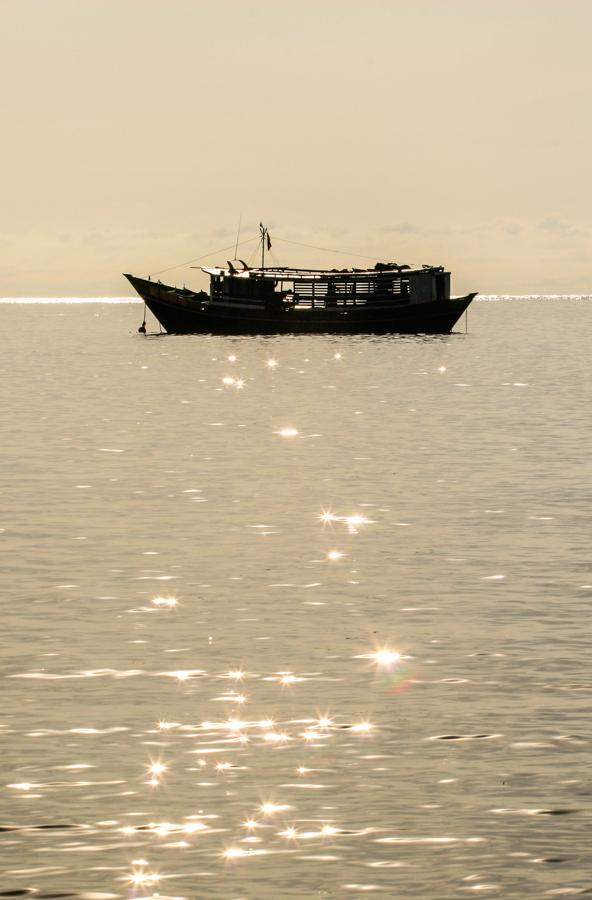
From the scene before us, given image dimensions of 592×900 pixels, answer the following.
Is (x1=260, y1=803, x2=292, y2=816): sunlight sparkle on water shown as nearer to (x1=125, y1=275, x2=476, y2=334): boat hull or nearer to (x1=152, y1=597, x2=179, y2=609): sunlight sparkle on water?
(x1=152, y1=597, x2=179, y2=609): sunlight sparkle on water

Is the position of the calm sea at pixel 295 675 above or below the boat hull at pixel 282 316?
below

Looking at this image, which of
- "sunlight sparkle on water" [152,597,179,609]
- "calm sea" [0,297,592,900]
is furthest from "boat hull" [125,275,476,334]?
"sunlight sparkle on water" [152,597,179,609]

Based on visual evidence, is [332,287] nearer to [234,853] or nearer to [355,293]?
[355,293]

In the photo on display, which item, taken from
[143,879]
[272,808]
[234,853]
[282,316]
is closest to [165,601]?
[272,808]

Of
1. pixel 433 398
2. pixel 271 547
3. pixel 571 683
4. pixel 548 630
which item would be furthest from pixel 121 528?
pixel 433 398

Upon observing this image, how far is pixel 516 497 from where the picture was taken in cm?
3134

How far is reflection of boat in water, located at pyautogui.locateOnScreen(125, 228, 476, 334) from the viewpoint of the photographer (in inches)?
4852

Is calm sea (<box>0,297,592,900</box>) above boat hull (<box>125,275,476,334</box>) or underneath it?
underneath

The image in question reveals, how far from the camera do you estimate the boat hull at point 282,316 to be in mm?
125562

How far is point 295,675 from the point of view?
16062 millimetres

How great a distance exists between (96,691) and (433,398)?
54.1 metres

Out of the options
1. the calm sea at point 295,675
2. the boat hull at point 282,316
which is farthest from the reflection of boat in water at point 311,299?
the calm sea at point 295,675

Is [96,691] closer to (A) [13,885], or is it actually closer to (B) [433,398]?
(A) [13,885]

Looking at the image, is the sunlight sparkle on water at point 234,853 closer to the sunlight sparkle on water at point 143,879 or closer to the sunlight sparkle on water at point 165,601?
the sunlight sparkle on water at point 143,879
